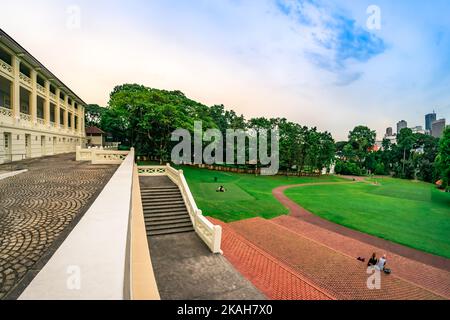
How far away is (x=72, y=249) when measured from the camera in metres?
2.89

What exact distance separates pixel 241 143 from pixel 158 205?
35.2 m

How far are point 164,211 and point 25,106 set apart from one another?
26494 mm

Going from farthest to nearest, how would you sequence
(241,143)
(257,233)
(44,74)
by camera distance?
(241,143) < (44,74) < (257,233)

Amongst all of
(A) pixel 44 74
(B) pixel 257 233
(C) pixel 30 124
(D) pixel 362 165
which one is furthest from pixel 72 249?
(D) pixel 362 165

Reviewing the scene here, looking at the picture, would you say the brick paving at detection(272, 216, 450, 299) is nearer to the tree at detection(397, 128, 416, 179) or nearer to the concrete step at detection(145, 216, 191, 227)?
the concrete step at detection(145, 216, 191, 227)

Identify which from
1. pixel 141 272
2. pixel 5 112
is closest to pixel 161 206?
pixel 141 272


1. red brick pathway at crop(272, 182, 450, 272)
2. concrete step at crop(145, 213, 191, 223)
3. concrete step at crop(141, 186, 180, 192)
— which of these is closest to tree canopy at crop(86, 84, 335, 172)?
concrete step at crop(141, 186, 180, 192)

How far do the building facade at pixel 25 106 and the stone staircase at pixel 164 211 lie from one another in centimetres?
1298

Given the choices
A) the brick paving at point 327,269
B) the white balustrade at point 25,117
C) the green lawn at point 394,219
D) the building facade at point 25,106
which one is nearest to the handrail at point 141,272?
the brick paving at point 327,269

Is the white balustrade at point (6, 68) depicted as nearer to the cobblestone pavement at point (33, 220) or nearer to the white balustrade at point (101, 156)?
the white balustrade at point (101, 156)

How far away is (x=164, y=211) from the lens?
541 inches

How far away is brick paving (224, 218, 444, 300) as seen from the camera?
30.7 ft

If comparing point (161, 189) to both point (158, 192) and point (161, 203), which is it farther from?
point (161, 203)
